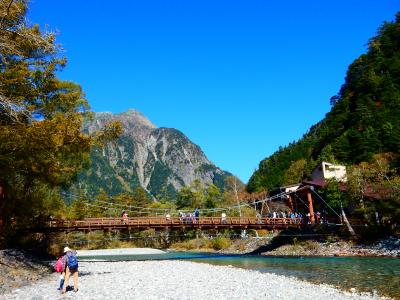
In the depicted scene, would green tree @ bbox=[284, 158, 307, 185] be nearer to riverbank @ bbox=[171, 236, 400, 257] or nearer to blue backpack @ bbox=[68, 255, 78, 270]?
riverbank @ bbox=[171, 236, 400, 257]

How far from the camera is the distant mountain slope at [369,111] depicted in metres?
47.0

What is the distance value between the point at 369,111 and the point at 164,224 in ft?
114

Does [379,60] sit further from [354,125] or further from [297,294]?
[297,294]

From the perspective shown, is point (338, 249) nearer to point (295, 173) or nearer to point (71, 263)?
point (71, 263)

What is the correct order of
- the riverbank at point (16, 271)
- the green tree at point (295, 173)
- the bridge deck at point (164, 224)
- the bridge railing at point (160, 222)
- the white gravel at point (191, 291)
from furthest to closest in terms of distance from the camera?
the green tree at point (295, 173)
the bridge railing at point (160, 222)
the bridge deck at point (164, 224)
the riverbank at point (16, 271)
the white gravel at point (191, 291)

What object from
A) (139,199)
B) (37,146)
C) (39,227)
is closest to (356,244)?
(39,227)

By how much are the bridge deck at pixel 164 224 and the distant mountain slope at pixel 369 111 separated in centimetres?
1789

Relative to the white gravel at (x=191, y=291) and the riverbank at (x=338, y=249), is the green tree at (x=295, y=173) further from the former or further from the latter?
the white gravel at (x=191, y=291)

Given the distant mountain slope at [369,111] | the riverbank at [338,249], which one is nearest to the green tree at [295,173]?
the distant mountain slope at [369,111]

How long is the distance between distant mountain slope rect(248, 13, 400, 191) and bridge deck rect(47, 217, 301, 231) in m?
17.9

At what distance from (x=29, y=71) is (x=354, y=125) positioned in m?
49.2

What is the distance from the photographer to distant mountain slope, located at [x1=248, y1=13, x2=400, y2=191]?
47.0 metres

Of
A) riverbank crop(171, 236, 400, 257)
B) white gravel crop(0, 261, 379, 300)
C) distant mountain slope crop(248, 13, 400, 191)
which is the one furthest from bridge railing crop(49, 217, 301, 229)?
distant mountain slope crop(248, 13, 400, 191)

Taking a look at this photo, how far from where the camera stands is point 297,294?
10.3m
